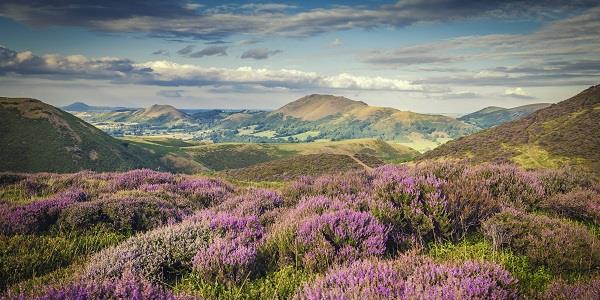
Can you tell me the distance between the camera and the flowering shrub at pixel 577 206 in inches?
331

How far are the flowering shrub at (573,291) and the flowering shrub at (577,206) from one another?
201 inches

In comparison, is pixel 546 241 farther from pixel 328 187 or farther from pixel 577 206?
pixel 328 187

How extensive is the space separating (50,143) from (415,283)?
157946 millimetres

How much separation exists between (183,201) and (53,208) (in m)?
3.01

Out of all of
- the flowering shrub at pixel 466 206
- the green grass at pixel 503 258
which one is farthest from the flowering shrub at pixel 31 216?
the flowering shrub at pixel 466 206

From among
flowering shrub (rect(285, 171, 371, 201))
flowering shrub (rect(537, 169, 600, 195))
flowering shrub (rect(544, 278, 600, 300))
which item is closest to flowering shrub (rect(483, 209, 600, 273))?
flowering shrub (rect(544, 278, 600, 300))

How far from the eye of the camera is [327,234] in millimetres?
5953

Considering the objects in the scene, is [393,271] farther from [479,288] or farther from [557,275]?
[557,275]

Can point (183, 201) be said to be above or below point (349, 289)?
below

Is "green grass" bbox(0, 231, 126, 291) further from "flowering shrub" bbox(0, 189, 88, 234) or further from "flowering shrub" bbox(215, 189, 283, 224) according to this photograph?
"flowering shrub" bbox(215, 189, 283, 224)

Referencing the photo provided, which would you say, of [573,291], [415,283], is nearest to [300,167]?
[573,291]

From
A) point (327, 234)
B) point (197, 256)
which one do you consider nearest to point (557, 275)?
point (327, 234)

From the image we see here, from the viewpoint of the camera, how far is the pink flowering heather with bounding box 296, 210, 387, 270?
17.7 ft

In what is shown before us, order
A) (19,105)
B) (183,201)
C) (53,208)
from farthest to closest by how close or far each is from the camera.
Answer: (19,105) → (183,201) → (53,208)
